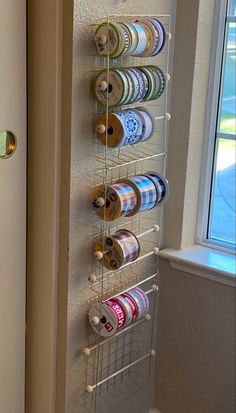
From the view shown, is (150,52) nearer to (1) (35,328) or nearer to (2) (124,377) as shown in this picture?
(1) (35,328)

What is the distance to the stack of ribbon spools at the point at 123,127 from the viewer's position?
1.54 m

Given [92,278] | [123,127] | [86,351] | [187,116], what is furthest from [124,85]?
[86,351]

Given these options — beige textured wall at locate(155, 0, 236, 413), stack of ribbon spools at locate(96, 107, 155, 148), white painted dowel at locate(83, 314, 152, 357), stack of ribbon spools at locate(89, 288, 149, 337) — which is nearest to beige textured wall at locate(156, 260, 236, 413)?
beige textured wall at locate(155, 0, 236, 413)

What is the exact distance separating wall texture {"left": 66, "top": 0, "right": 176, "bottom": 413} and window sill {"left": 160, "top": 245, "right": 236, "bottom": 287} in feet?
1.18

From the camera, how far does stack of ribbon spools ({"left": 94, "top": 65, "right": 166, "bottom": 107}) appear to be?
4.92 ft

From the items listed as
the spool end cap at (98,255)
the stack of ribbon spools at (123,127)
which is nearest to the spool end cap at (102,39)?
the stack of ribbon spools at (123,127)

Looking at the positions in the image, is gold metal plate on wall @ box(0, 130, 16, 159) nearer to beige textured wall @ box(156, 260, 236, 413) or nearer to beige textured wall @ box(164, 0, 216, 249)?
beige textured wall @ box(164, 0, 216, 249)

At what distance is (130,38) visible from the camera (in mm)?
1483

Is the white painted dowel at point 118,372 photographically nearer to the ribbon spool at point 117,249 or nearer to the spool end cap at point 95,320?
the spool end cap at point 95,320

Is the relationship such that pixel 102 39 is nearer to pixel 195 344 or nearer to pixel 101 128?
pixel 101 128

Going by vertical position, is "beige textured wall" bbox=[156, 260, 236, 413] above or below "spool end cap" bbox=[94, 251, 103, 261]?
below

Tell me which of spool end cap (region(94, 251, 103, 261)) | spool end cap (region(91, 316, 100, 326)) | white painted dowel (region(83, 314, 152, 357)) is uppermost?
spool end cap (region(94, 251, 103, 261))

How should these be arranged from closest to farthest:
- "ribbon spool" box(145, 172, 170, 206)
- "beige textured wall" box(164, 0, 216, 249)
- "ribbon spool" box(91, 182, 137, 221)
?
"ribbon spool" box(91, 182, 137, 221), "ribbon spool" box(145, 172, 170, 206), "beige textured wall" box(164, 0, 216, 249)

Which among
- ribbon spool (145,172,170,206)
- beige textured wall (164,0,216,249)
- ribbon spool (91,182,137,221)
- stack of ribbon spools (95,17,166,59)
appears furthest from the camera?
beige textured wall (164,0,216,249)
